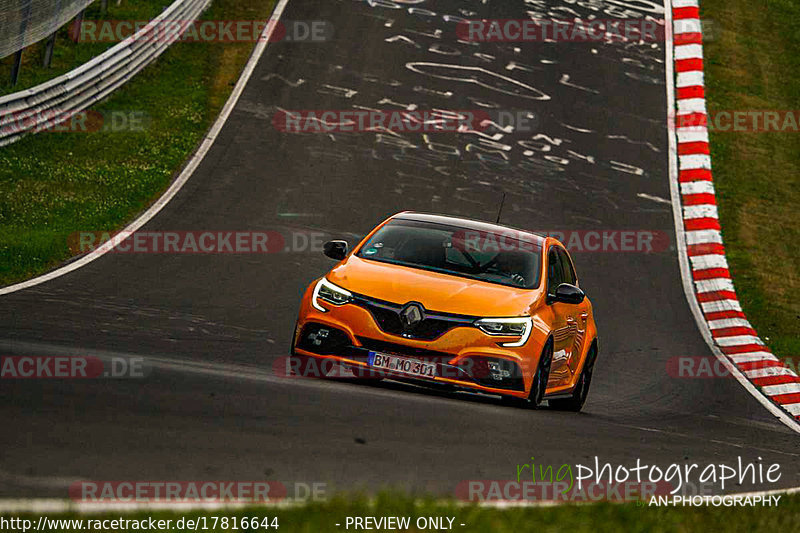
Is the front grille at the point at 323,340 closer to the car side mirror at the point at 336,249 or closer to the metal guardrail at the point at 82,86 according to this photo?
the car side mirror at the point at 336,249

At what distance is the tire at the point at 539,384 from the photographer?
938cm

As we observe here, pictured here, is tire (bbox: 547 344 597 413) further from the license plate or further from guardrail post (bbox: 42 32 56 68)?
guardrail post (bbox: 42 32 56 68)

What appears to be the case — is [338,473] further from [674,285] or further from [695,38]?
[695,38]

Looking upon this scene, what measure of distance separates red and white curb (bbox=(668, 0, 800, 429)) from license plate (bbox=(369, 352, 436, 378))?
5.79 meters

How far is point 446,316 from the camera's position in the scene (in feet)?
30.0

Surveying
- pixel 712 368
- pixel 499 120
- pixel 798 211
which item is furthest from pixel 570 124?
pixel 712 368

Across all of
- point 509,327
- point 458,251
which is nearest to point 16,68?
point 458,251

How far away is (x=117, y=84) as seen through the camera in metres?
23.0

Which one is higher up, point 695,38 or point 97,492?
point 695,38

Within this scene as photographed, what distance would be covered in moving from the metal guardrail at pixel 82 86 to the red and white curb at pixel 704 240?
1067cm

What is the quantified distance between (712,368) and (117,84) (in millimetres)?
13351
